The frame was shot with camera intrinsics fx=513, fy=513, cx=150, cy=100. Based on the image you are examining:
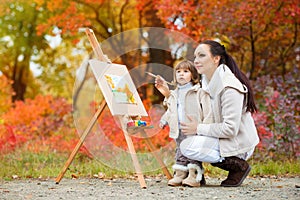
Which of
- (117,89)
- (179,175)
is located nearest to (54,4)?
(117,89)

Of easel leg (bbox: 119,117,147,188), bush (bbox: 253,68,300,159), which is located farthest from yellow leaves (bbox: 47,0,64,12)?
easel leg (bbox: 119,117,147,188)

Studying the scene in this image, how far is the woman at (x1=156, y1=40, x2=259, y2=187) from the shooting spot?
163 inches

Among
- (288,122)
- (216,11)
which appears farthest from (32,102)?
(288,122)

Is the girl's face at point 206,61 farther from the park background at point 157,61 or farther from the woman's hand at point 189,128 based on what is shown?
the park background at point 157,61

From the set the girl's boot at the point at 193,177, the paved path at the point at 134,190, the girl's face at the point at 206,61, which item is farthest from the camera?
the girl's face at the point at 206,61

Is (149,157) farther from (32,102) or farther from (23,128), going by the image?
(32,102)

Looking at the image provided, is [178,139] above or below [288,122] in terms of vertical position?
above

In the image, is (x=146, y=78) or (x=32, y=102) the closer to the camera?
(x=146, y=78)

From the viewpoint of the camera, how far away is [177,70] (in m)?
4.50

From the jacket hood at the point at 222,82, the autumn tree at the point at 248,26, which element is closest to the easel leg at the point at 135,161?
the jacket hood at the point at 222,82

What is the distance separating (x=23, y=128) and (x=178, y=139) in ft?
16.7

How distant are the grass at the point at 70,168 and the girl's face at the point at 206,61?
1483mm

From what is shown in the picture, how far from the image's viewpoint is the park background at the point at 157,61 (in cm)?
648

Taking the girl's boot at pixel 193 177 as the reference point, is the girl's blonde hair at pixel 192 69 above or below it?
above
